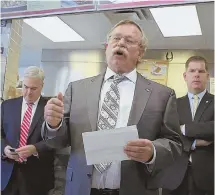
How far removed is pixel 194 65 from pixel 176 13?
1.82ft

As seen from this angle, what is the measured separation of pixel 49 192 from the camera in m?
1.53

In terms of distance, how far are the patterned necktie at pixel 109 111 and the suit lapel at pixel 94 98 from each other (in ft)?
0.09

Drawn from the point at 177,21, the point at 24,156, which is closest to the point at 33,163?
the point at 24,156

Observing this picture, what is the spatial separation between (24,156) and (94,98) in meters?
0.62

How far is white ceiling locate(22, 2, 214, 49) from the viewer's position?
161 centimetres

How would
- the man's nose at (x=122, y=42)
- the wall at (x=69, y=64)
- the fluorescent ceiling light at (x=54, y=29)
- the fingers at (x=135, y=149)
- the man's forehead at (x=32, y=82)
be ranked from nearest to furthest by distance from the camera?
the fingers at (x=135, y=149), the man's nose at (x=122, y=42), the man's forehead at (x=32, y=82), the wall at (x=69, y=64), the fluorescent ceiling light at (x=54, y=29)

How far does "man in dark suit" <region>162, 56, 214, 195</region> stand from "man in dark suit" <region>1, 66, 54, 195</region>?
2.17 feet

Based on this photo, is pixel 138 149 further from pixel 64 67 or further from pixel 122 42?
pixel 64 67

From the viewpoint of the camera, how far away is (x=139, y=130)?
41.6 inches

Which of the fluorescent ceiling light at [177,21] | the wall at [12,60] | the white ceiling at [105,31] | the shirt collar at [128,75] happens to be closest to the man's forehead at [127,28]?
the shirt collar at [128,75]

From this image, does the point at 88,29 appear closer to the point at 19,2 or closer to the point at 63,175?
the point at 19,2

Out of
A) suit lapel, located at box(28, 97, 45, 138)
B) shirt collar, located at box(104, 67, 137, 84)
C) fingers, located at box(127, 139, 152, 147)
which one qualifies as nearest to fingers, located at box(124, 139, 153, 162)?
fingers, located at box(127, 139, 152, 147)

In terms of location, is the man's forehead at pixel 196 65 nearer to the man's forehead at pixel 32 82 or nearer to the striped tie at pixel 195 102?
the striped tie at pixel 195 102

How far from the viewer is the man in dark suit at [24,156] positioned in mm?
1498
